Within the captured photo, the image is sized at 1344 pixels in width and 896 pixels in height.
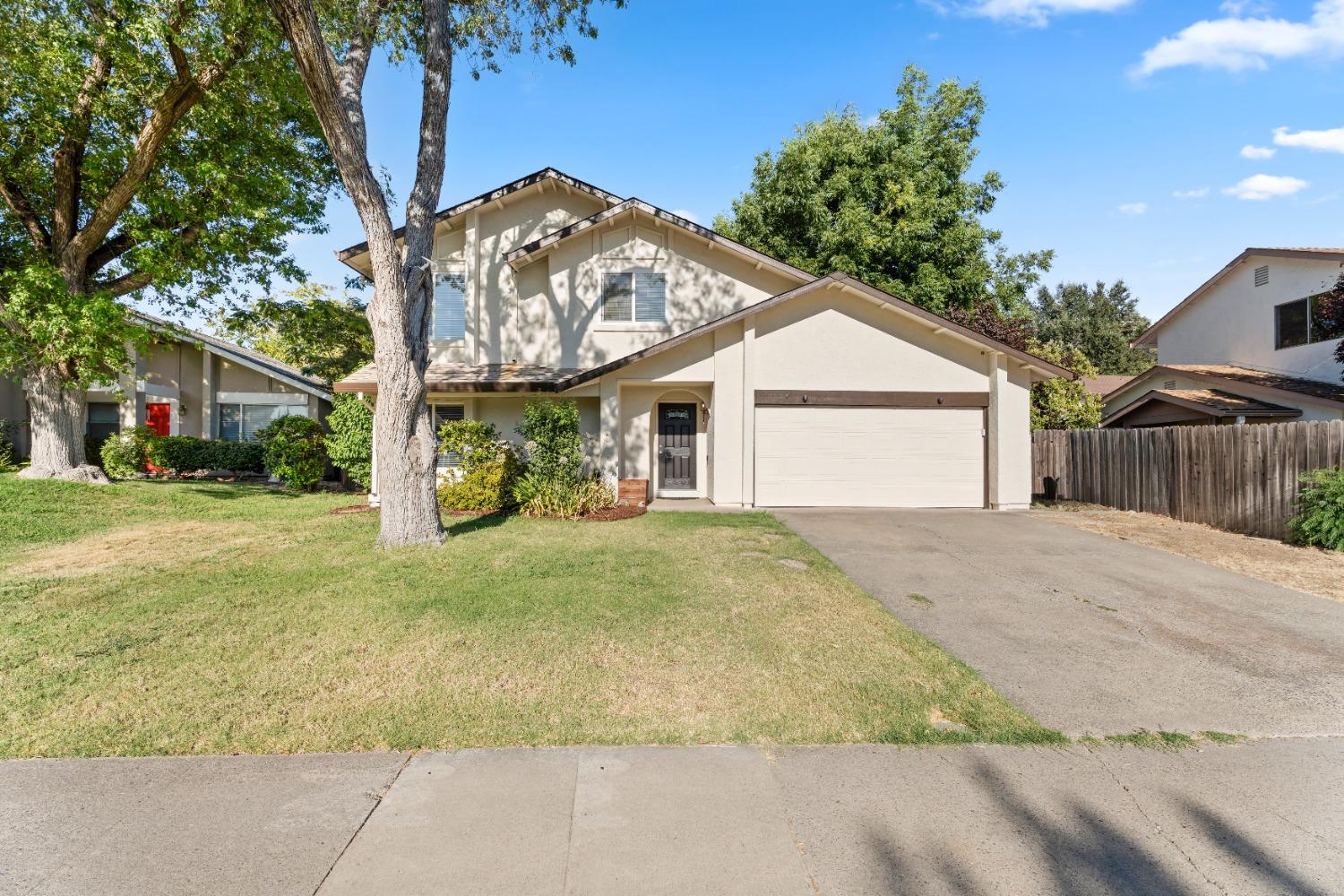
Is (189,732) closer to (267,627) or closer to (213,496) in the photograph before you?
(267,627)

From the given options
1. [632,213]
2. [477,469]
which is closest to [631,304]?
[632,213]

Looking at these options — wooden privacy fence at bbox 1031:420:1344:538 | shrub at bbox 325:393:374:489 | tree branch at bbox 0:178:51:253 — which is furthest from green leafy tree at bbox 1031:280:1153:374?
tree branch at bbox 0:178:51:253

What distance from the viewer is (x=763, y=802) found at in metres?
3.39

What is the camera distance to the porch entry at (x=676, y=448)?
51.3 feet

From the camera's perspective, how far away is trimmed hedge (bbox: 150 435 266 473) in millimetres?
18797

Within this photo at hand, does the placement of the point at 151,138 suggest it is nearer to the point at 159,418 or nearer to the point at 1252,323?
the point at 159,418

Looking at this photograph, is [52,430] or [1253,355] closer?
[52,430]

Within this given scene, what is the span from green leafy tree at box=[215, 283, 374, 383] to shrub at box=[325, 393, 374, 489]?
4.18 m

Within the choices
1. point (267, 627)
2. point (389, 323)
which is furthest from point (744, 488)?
point (267, 627)

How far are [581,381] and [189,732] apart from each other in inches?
396

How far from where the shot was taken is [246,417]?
68.4 feet

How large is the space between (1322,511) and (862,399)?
758 centimetres

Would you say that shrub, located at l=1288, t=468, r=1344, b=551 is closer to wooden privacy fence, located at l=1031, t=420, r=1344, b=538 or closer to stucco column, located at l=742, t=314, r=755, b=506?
wooden privacy fence, located at l=1031, t=420, r=1344, b=538

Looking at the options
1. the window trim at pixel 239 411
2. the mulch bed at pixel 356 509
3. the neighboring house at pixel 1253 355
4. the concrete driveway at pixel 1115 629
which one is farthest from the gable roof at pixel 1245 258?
the window trim at pixel 239 411
